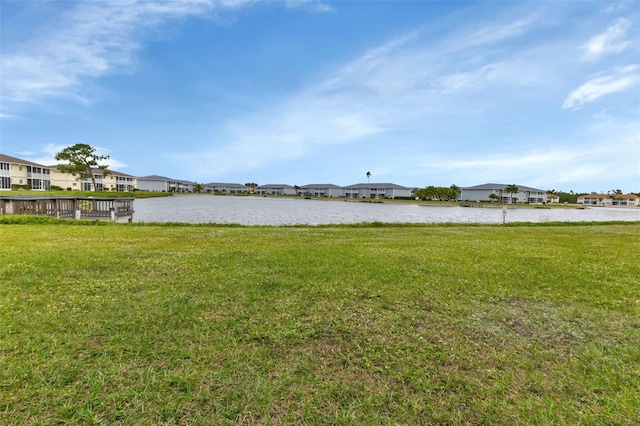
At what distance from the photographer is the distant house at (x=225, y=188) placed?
190 meters

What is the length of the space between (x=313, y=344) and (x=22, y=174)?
84.0 m

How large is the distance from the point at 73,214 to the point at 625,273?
30222 millimetres

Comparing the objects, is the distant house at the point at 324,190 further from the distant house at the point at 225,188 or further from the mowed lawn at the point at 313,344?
the mowed lawn at the point at 313,344

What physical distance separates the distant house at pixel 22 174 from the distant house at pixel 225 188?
115 metres

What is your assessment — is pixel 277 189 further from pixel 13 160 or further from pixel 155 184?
pixel 13 160

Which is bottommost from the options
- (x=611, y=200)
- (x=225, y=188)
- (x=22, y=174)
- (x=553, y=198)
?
(x=611, y=200)

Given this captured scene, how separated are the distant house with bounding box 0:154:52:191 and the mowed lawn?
229 ft

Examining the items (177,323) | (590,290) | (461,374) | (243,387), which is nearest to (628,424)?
(461,374)

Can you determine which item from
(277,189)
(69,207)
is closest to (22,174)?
(69,207)

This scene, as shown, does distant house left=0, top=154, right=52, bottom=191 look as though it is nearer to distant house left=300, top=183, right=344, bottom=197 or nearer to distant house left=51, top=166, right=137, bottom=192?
distant house left=51, top=166, right=137, bottom=192

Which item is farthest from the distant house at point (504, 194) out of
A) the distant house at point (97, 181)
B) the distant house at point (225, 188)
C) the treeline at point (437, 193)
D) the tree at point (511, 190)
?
the distant house at point (97, 181)

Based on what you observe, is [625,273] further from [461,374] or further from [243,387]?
[243,387]

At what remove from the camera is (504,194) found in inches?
5015

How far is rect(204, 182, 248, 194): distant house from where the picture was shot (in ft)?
622
